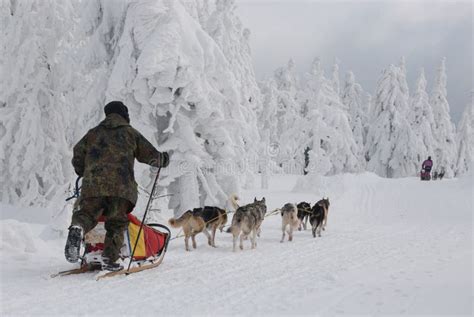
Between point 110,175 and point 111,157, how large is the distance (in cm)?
23

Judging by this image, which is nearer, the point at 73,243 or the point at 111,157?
the point at 73,243

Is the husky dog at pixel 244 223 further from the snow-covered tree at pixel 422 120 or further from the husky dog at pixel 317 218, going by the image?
the snow-covered tree at pixel 422 120

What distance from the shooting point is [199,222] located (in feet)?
26.3

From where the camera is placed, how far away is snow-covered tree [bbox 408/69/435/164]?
137 ft

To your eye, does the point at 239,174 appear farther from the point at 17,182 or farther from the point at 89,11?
the point at 17,182

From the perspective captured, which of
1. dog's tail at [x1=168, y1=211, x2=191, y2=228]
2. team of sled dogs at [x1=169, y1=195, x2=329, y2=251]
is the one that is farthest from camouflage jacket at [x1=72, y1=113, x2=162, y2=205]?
team of sled dogs at [x1=169, y1=195, x2=329, y2=251]

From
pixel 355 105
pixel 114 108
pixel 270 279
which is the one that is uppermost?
pixel 355 105

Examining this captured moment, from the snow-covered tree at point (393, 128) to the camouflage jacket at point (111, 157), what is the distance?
40657 millimetres

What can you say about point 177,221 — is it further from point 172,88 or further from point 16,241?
point 172,88

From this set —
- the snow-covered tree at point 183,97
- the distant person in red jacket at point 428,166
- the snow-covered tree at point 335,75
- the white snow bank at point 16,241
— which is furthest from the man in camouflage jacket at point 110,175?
the snow-covered tree at point 335,75

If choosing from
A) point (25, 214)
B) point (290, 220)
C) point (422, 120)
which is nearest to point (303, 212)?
point (290, 220)

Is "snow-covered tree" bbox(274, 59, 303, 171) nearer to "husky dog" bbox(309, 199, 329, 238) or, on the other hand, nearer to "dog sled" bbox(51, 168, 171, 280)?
"husky dog" bbox(309, 199, 329, 238)

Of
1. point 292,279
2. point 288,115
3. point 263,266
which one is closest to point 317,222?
point 263,266

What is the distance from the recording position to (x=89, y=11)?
11.4m
